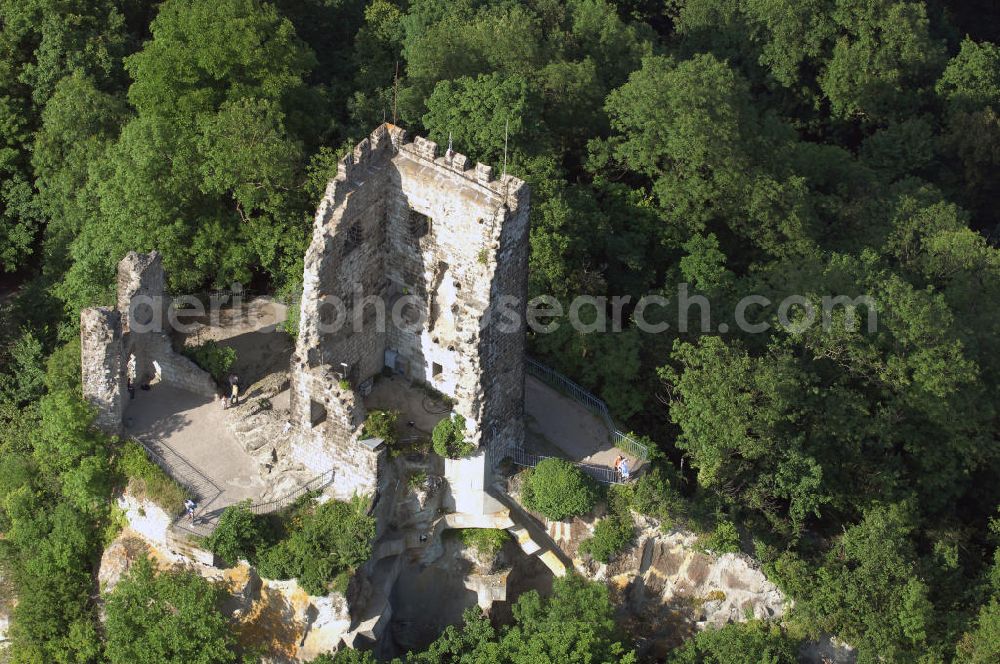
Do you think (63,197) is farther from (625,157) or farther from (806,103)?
(806,103)

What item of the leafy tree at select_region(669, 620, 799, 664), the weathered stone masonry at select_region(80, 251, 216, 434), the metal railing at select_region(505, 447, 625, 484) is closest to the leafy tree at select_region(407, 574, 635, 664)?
the leafy tree at select_region(669, 620, 799, 664)

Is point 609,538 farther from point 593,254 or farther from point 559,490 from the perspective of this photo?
point 593,254

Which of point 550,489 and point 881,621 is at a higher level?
point 550,489

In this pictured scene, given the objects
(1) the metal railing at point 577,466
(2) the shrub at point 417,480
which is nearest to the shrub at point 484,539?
(1) the metal railing at point 577,466

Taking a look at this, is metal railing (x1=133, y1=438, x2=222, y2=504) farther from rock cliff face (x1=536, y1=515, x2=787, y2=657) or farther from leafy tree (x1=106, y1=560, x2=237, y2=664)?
rock cliff face (x1=536, y1=515, x2=787, y2=657)

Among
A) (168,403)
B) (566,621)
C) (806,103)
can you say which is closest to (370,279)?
(168,403)
